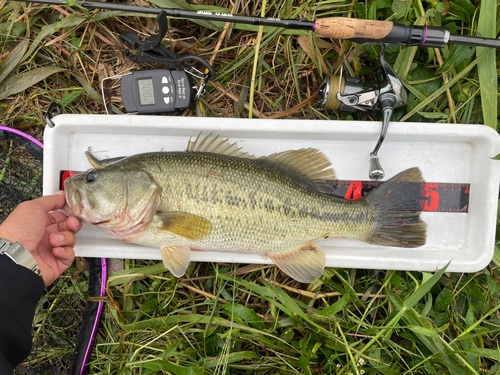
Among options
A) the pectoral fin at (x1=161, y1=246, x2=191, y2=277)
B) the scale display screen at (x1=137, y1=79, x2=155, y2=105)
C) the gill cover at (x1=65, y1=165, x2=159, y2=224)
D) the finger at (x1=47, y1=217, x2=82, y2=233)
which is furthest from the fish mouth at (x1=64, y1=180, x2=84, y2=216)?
the scale display screen at (x1=137, y1=79, x2=155, y2=105)

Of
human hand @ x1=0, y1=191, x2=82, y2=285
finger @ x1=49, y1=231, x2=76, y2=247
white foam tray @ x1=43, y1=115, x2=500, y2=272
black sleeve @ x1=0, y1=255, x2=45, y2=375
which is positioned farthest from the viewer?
white foam tray @ x1=43, y1=115, x2=500, y2=272

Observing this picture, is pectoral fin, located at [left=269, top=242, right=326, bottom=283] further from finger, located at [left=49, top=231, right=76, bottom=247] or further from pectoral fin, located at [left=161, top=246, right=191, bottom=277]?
finger, located at [left=49, top=231, right=76, bottom=247]

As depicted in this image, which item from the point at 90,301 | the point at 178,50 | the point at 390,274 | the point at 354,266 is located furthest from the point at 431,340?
the point at 178,50

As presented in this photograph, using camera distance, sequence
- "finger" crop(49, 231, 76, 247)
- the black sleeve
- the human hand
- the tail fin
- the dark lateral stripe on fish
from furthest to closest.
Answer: the dark lateral stripe on fish
the tail fin
"finger" crop(49, 231, 76, 247)
the human hand
the black sleeve

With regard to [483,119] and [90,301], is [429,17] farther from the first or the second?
[90,301]

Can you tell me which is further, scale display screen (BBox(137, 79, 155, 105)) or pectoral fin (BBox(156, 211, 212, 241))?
scale display screen (BBox(137, 79, 155, 105))

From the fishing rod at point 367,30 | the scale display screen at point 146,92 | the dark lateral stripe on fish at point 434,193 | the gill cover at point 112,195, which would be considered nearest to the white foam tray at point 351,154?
the dark lateral stripe on fish at point 434,193

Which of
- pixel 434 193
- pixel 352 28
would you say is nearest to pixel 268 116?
pixel 352 28

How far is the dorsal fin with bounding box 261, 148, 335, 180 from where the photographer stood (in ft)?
7.12

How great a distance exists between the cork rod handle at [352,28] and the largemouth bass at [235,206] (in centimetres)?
77

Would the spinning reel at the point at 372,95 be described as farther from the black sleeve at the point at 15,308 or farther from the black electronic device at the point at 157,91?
the black sleeve at the point at 15,308

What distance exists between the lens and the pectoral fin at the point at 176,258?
211cm

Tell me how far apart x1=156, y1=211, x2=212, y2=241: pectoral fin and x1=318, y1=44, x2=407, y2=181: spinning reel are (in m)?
1.19

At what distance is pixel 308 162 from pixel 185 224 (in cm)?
90
